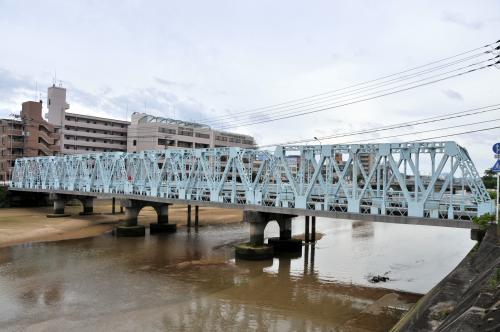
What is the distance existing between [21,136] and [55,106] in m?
16.4

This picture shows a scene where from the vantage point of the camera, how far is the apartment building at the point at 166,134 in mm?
108062

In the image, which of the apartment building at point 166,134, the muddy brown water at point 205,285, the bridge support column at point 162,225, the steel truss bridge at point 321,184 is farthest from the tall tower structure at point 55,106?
the muddy brown water at point 205,285

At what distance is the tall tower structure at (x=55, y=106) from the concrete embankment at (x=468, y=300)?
103930 millimetres

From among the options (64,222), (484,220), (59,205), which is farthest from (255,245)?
(59,205)

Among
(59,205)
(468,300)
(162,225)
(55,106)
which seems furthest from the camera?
(55,106)

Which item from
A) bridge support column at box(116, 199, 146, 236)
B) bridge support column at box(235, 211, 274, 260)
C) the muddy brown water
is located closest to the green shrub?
the muddy brown water

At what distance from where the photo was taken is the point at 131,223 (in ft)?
157

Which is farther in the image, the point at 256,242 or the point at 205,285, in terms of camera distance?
the point at 256,242

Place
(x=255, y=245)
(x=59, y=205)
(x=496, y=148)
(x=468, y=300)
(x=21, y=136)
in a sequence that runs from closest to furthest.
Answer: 1. (x=468, y=300)
2. (x=496, y=148)
3. (x=255, y=245)
4. (x=59, y=205)
5. (x=21, y=136)

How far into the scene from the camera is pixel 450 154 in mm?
23375

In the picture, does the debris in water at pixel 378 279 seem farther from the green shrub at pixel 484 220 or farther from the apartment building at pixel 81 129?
the apartment building at pixel 81 129

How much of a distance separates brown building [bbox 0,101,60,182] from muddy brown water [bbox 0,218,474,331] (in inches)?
2197

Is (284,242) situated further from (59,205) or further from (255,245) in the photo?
(59,205)

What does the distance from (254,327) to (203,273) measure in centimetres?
1106
